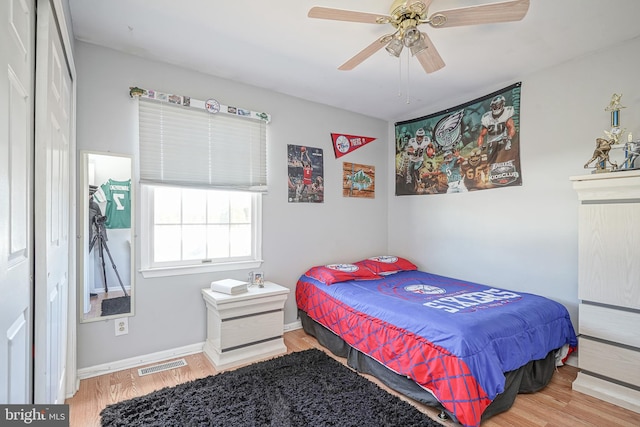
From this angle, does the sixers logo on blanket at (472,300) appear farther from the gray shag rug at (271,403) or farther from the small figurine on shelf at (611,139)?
the small figurine on shelf at (611,139)

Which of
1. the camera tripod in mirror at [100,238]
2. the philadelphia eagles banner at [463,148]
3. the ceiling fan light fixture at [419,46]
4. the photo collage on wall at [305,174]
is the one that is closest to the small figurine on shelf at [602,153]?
the philadelphia eagles banner at [463,148]

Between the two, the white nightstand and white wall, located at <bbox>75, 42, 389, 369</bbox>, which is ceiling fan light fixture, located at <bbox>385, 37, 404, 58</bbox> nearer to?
white wall, located at <bbox>75, 42, 389, 369</bbox>

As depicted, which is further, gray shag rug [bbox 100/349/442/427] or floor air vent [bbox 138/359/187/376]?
floor air vent [bbox 138/359/187/376]

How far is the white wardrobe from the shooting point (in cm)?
196

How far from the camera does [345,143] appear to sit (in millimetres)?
3736

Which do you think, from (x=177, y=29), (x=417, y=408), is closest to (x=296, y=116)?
(x=177, y=29)

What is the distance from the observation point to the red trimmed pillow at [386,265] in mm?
3471

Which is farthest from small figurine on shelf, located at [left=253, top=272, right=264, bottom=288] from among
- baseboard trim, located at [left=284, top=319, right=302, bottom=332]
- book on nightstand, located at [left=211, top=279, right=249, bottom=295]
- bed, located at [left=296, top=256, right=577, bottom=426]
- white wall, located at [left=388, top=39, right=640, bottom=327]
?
white wall, located at [left=388, top=39, right=640, bottom=327]

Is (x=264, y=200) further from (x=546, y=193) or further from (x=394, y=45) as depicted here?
(x=546, y=193)

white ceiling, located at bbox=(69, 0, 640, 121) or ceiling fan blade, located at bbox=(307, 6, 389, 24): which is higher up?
white ceiling, located at bbox=(69, 0, 640, 121)

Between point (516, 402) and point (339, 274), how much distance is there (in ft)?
5.43

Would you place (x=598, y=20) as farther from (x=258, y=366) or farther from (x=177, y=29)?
(x=258, y=366)

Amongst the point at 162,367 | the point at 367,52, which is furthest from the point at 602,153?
the point at 162,367

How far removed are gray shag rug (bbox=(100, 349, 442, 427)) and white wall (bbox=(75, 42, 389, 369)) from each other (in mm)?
625
